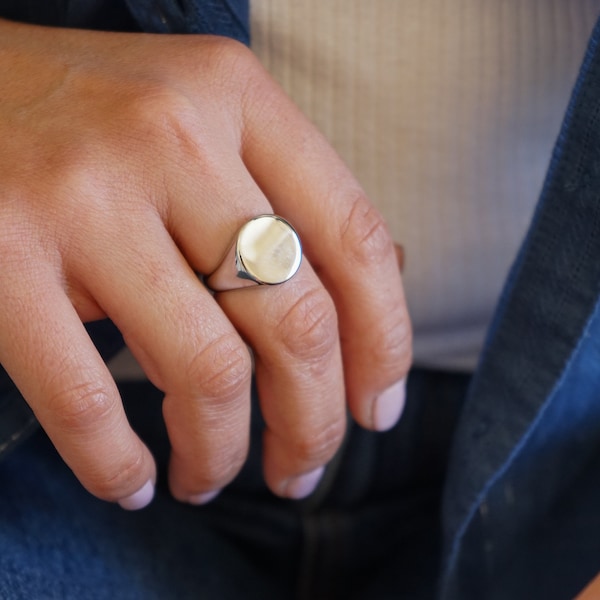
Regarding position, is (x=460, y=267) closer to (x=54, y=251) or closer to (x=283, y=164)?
(x=283, y=164)

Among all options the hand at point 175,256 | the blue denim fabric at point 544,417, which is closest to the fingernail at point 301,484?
the hand at point 175,256

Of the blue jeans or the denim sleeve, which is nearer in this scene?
the denim sleeve

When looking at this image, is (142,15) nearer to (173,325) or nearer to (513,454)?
(173,325)

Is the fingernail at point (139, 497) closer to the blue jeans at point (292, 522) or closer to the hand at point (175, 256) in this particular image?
the hand at point (175, 256)

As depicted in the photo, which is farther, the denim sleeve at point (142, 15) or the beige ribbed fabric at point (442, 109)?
the beige ribbed fabric at point (442, 109)

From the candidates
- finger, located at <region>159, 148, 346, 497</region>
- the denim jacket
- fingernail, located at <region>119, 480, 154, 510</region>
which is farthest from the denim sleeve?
fingernail, located at <region>119, 480, 154, 510</region>

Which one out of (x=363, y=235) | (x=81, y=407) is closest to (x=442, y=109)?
(x=363, y=235)

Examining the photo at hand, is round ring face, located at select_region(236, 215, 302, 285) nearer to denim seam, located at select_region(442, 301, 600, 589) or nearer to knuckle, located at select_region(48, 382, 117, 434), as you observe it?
knuckle, located at select_region(48, 382, 117, 434)
